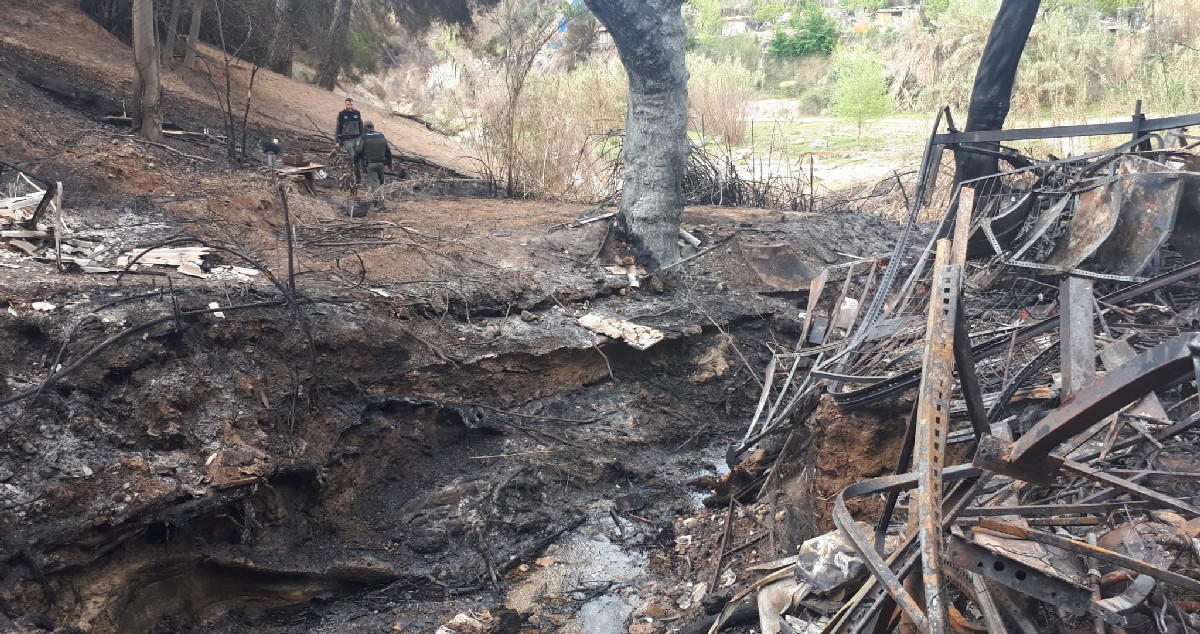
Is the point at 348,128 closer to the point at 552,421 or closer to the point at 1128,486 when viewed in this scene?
the point at 552,421

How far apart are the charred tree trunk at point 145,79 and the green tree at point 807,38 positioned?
21.0 metres

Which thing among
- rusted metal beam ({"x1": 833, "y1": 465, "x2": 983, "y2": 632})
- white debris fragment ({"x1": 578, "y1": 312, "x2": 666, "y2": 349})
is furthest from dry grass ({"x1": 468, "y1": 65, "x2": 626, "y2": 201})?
rusted metal beam ({"x1": 833, "y1": 465, "x2": 983, "y2": 632})

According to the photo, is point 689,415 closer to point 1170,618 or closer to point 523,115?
point 1170,618

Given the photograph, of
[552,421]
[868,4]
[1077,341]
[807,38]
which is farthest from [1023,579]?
[868,4]

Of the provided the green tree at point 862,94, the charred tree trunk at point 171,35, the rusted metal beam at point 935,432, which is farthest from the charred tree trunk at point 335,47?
the rusted metal beam at point 935,432

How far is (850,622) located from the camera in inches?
100

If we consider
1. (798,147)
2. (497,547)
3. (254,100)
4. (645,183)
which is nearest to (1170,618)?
(497,547)

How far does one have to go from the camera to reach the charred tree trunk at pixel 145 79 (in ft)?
25.9

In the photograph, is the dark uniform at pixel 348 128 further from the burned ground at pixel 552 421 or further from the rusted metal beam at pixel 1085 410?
the rusted metal beam at pixel 1085 410

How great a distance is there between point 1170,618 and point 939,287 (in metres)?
1.15

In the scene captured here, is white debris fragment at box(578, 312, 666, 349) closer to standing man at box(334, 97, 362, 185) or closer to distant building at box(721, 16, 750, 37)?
standing man at box(334, 97, 362, 185)

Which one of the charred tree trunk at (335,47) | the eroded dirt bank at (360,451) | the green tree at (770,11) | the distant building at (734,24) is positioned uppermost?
the green tree at (770,11)

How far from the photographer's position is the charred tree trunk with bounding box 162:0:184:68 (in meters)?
11.1

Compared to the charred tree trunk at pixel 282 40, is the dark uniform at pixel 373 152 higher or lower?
lower
